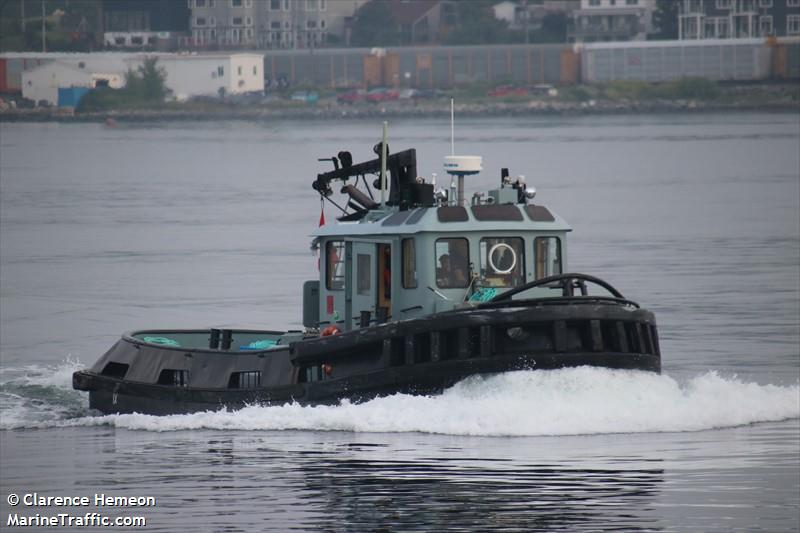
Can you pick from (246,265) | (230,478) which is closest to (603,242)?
(246,265)

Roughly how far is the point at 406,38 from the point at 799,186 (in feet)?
360

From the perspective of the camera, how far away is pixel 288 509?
66.5 feet

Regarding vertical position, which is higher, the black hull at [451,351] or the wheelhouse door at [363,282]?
the wheelhouse door at [363,282]

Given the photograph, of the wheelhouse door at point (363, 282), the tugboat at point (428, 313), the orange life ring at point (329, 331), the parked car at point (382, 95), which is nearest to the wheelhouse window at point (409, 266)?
the tugboat at point (428, 313)

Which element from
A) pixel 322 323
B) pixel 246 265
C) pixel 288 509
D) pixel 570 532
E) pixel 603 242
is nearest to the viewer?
pixel 570 532

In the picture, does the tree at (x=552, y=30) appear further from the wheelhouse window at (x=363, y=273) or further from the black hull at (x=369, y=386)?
the wheelhouse window at (x=363, y=273)

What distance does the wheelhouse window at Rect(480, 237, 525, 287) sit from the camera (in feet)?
A: 79.8

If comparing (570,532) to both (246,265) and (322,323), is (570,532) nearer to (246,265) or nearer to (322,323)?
(322,323)

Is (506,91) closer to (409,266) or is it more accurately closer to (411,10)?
(411,10)

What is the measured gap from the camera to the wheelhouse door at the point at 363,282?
977 inches

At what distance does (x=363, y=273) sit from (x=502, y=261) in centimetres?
204

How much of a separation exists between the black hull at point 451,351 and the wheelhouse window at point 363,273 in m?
1.02

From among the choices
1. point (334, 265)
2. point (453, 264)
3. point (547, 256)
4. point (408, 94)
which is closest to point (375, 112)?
point (408, 94)

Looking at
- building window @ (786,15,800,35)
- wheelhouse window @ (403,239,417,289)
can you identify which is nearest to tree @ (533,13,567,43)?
building window @ (786,15,800,35)
